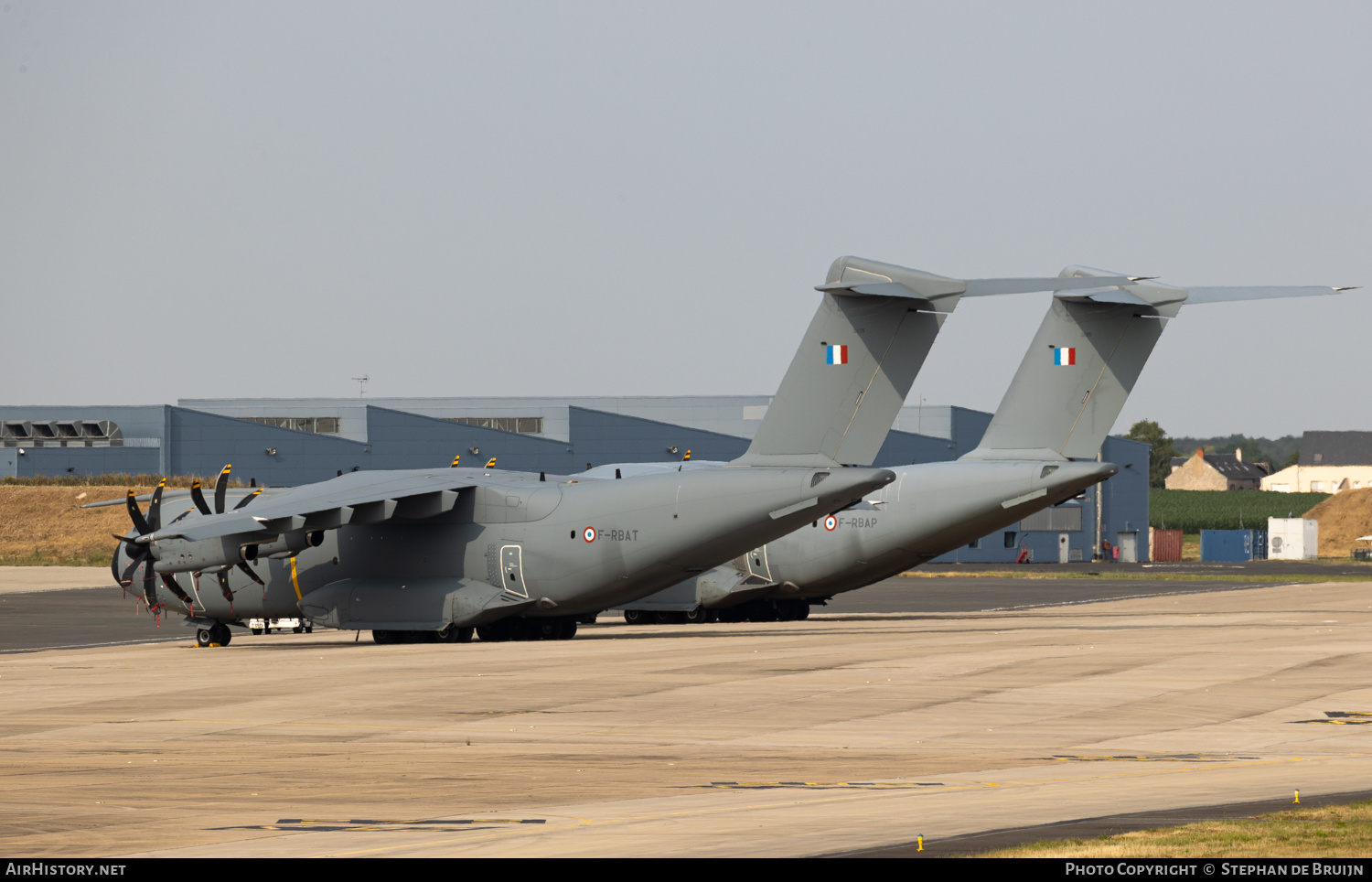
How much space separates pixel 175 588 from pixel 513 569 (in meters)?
7.78

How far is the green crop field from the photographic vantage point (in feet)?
417

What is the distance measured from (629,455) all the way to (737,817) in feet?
229

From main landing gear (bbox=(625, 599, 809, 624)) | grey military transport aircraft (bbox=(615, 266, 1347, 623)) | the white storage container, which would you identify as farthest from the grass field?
the white storage container

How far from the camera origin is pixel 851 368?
30281mm

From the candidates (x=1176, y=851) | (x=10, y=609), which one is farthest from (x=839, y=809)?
(x=10, y=609)

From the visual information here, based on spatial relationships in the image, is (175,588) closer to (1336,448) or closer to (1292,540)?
(1292,540)

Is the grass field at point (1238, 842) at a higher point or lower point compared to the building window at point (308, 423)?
lower

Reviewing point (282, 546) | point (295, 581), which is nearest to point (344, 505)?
point (282, 546)

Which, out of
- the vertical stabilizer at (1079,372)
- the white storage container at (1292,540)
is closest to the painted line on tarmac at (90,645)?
the vertical stabilizer at (1079,372)

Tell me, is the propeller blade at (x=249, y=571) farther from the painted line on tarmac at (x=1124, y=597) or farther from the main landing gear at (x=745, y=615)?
the painted line on tarmac at (x=1124, y=597)

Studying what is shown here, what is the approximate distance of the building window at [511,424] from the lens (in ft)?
290

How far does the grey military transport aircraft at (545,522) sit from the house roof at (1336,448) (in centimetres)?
15749

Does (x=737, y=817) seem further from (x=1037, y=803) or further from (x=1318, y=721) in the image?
(x=1318, y=721)

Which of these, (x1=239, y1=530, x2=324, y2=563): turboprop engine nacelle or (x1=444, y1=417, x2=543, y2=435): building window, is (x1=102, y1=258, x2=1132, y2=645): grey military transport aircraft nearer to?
(x1=239, y1=530, x2=324, y2=563): turboprop engine nacelle
